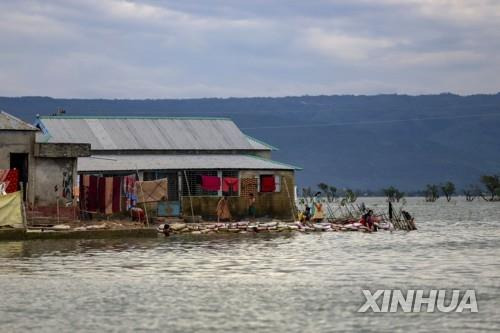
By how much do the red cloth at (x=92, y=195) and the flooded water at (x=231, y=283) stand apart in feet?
25.6

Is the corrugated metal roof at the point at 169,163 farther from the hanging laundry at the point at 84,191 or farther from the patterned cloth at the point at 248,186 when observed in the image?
the hanging laundry at the point at 84,191

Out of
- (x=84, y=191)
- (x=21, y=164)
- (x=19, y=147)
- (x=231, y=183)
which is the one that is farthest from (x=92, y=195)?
(x=231, y=183)

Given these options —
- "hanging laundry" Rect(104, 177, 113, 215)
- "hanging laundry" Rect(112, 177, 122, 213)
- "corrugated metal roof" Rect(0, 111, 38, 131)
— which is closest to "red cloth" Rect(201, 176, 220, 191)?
"hanging laundry" Rect(112, 177, 122, 213)

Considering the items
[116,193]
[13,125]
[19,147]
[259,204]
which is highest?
[13,125]

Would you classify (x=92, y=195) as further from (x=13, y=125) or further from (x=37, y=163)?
(x=13, y=125)

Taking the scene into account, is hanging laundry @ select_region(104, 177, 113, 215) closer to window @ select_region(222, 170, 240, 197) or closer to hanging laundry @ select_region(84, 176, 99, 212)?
hanging laundry @ select_region(84, 176, 99, 212)

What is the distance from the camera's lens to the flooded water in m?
18.8

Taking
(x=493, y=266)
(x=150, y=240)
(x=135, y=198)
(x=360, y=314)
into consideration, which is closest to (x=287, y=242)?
(x=150, y=240)

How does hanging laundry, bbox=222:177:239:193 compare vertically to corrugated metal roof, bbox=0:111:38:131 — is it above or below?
below

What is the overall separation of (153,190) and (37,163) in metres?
5.64

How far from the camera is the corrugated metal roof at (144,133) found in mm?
54188

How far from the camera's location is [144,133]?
56438mm

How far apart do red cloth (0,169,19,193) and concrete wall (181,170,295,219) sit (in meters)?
10.8

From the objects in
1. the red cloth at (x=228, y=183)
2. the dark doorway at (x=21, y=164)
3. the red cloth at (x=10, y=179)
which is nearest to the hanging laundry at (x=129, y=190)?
the dark doorway at (x=21, y=164)
